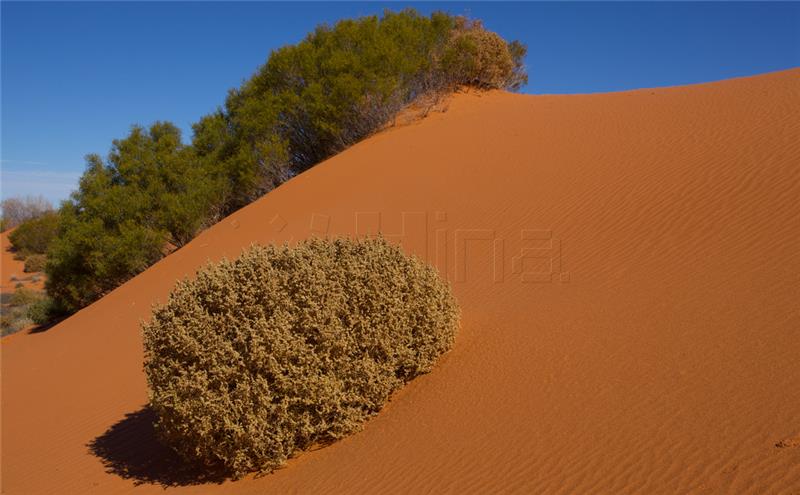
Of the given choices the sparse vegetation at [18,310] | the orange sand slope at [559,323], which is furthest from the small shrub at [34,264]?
the orange sand slope at [559,323]

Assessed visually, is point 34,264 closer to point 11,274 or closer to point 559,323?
point 11,274

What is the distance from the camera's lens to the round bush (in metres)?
5.00

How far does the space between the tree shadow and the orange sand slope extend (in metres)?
0.03

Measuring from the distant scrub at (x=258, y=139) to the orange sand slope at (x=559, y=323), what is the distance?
9.97ft

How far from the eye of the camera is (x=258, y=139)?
20375 mm

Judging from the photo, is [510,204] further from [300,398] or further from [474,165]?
[300,398]

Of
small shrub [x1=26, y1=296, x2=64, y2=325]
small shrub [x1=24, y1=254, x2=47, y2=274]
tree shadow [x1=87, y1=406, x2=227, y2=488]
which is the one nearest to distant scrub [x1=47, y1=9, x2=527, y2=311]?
small shrub [x1=26, y1=296, x2=64, y2=325]

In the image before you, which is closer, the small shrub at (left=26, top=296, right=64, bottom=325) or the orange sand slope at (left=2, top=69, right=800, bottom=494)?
the orange sand slope at (left=2, top=69, right=800, bottom=494)

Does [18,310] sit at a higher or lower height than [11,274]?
lower

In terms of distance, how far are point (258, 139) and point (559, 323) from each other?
15.6m

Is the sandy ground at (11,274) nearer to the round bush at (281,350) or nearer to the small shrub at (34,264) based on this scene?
the small shrub at (34,264)

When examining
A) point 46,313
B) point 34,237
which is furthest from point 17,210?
point 46,313

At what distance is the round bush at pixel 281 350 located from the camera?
500 centimetres

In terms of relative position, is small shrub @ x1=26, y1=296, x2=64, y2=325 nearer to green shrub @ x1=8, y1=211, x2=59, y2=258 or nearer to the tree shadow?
the tree shadow
